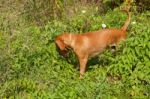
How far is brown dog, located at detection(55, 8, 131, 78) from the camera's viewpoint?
248 inches


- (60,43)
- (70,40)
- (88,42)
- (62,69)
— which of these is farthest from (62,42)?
(88,42)

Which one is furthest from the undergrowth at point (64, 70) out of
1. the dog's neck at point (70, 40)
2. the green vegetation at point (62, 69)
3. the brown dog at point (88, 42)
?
the dog's neck at point (70, 40)

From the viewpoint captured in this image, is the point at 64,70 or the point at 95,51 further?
the point at 95,51

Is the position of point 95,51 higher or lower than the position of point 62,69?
higher

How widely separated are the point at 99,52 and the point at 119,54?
1.75ft

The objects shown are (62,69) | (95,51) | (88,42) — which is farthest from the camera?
(95,51)

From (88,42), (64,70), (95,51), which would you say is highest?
(88,42)

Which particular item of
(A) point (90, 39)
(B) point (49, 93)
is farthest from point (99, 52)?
(B) point (49, 93)

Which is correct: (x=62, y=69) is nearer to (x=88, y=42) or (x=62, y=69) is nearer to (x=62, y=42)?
(x=62, y=42)

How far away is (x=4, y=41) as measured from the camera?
265 inches

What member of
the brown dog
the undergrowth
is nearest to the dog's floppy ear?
the brown dog

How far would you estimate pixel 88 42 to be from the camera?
660 centimetres

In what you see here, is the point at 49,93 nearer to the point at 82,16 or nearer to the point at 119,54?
the point at 119,54

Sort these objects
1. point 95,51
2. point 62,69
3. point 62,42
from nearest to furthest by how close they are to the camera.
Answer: point 62,42
point 62,69
point 95,51
